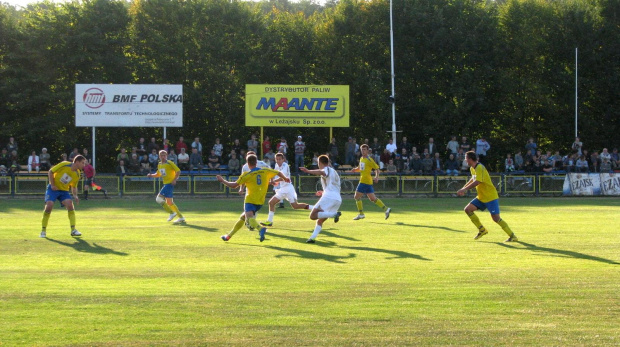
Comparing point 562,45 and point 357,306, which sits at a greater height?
point 562,45

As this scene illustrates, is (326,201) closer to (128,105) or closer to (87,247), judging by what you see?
(87,247)

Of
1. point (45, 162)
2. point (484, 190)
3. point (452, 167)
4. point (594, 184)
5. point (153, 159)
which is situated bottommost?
point (594, 184)

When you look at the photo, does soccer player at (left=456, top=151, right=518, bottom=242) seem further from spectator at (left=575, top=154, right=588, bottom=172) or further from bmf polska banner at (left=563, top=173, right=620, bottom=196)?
spectator at (left=575, top=154, right=588, bottom=172)

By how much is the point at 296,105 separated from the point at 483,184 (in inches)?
887

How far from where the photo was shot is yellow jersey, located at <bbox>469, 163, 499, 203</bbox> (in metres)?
15.4

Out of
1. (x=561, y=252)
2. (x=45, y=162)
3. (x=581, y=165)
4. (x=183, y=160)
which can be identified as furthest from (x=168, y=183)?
(x=581, y=165)

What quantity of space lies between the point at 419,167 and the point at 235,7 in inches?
694

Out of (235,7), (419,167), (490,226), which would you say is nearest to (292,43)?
(235,7)

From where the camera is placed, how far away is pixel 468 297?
9.30m

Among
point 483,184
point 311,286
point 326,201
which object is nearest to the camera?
point 311,286

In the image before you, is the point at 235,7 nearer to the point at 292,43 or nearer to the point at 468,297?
the point at 292,43

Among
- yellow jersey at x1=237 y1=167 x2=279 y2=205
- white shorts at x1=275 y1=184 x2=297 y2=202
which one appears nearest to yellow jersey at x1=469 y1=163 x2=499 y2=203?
yellow jersey at x1=237 y1=167 x2=279 y2=205

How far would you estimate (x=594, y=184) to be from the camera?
33688 millimetres

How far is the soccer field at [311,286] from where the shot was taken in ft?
25.0
